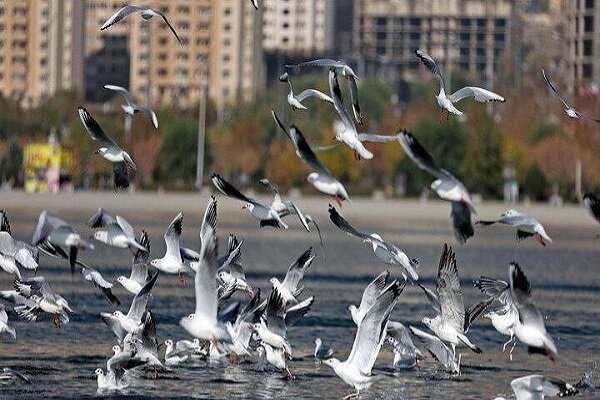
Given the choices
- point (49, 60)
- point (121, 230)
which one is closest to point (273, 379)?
point (121, 230)

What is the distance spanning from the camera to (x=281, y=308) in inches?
794

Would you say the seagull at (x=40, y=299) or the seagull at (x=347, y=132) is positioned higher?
the seagull at (x=347, y=132)

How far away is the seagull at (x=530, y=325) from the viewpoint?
1797cm

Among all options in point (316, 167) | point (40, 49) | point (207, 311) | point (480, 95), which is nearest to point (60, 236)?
point (207, 311)

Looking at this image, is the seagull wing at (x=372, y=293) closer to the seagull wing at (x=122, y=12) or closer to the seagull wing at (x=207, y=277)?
the seagull wing at (x=207, y=277)

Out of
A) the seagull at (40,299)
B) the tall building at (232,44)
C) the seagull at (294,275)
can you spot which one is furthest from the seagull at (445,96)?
the tall building at (232,44)

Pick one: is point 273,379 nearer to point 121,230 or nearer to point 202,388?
point 202,388

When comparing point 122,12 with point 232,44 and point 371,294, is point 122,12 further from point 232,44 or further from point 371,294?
point 232,44

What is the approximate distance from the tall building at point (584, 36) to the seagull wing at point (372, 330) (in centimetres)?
16489

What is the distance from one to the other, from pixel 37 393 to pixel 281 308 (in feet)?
7.63

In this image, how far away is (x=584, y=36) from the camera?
19125 centimetres

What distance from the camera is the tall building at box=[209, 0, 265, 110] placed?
625ft

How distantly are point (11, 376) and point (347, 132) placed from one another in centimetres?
392

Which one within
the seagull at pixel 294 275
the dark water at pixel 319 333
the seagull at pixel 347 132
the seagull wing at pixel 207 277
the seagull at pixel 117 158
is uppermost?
the seagull at pixel 347 132
